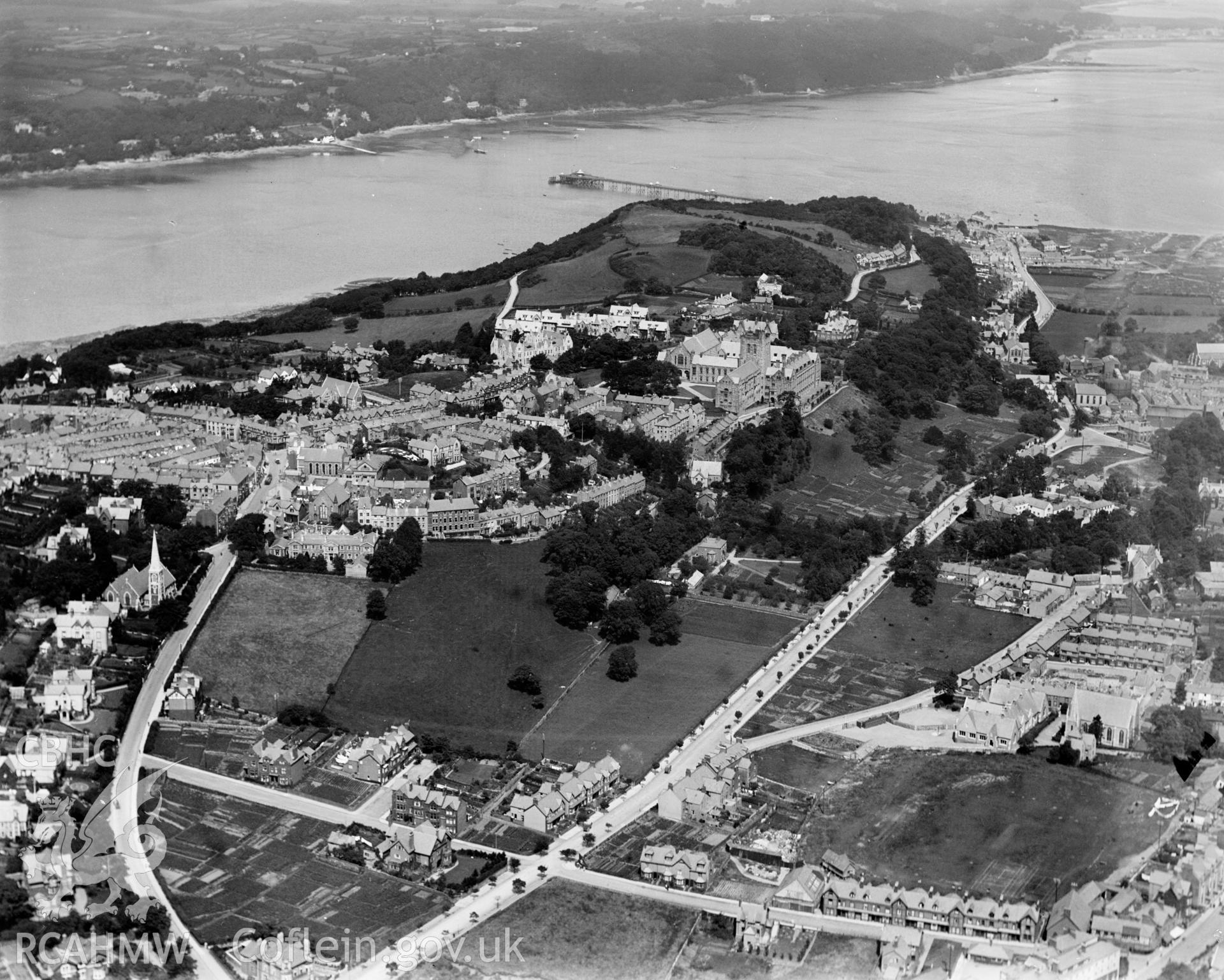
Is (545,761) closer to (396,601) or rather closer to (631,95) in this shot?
(396,601)

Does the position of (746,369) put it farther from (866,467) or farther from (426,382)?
(426,382)

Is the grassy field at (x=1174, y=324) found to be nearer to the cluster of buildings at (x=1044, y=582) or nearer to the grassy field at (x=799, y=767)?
the cluster of buildings at (x=1044, y=582)

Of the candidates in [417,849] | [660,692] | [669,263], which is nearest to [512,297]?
[669,263]

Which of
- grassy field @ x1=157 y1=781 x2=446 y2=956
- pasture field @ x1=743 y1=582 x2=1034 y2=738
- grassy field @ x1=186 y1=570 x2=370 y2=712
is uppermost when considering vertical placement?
grassy field @ x1=186 y1=570 x2=370 y2=712

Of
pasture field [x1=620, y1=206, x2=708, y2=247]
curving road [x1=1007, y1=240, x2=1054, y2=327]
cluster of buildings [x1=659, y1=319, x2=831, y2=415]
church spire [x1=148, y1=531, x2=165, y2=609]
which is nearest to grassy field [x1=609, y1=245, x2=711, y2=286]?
pasture field [x1=620, y1=206, x2=708, y2=247]

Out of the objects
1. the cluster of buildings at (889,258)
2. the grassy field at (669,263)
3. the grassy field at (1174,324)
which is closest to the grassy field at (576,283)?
the grassy field at (669,263)

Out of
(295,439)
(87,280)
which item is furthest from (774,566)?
(87,280)

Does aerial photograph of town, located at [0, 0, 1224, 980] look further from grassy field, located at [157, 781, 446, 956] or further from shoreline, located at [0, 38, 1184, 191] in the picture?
shoreline, located at [0, 38, 1184, 191]
